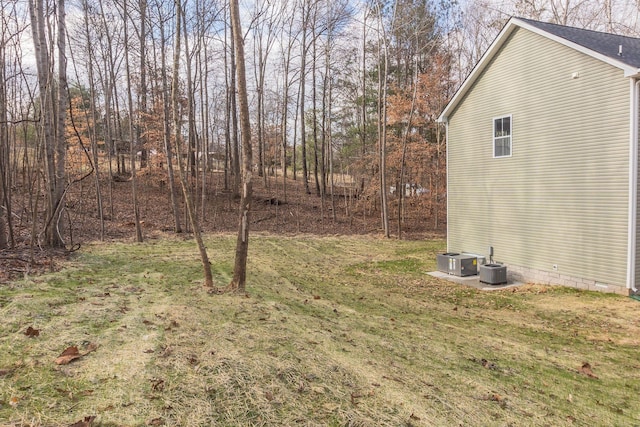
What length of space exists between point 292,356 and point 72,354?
67.3 inches

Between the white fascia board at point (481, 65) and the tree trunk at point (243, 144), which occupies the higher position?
the white fascia board at point (481, 65)

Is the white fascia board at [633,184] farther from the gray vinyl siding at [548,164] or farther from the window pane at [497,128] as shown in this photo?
the window pane at [497,128]

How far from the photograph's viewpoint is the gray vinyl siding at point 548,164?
7945mm

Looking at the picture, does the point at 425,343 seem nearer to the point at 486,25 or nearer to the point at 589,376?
the point at 589,376

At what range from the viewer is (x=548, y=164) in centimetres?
915

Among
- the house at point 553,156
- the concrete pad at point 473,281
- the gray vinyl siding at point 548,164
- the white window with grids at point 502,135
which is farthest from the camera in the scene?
the white window with grids at point 502,135

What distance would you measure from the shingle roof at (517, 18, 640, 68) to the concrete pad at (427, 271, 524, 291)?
5.21 metres

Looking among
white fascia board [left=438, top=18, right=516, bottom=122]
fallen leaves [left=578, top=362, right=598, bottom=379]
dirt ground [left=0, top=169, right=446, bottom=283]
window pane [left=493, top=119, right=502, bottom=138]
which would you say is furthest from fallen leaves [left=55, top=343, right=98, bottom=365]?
white fascia board [left=438, top=18, right=516, bottom=122]

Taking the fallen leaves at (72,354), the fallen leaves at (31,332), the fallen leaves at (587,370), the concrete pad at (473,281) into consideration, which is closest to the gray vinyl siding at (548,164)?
the concrete pad at (473,281)

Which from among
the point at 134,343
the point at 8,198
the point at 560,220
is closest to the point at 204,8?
the point at 8,198

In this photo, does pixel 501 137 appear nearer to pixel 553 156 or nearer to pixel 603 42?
pixel 553 156

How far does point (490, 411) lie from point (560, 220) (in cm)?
725

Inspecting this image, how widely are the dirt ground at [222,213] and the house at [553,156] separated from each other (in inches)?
234

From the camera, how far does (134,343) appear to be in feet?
10.8
